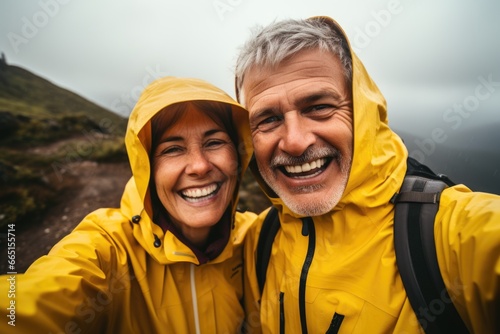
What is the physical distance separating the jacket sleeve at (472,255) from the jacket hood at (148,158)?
2.02 m

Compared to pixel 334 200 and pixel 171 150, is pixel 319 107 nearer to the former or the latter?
pixel 334 200

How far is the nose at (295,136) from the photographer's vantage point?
2143 millimetres

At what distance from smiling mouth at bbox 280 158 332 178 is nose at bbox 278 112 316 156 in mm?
172

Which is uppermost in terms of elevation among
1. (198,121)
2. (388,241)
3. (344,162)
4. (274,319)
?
(198,121)

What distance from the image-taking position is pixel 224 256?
2619mm

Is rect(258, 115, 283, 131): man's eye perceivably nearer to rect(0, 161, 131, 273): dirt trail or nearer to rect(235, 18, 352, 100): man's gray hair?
rect(235, 18, 352, 100): man's gray hair

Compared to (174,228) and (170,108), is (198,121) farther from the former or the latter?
(174,228)

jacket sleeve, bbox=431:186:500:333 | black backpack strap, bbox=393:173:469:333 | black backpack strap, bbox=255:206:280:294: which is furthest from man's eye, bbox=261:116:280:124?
jacket sleeve, bbox=431:186:500:333

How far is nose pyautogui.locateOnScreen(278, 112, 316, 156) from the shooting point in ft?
7.03

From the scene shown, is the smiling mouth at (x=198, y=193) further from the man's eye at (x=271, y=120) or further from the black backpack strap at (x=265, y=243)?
the man's eye at (x=271, y=120)

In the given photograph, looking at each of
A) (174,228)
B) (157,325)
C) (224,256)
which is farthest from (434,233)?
(157,325)

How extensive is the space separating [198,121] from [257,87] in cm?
76

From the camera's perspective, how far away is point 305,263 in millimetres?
2127

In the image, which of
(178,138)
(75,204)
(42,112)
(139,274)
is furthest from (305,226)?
(42,112)
